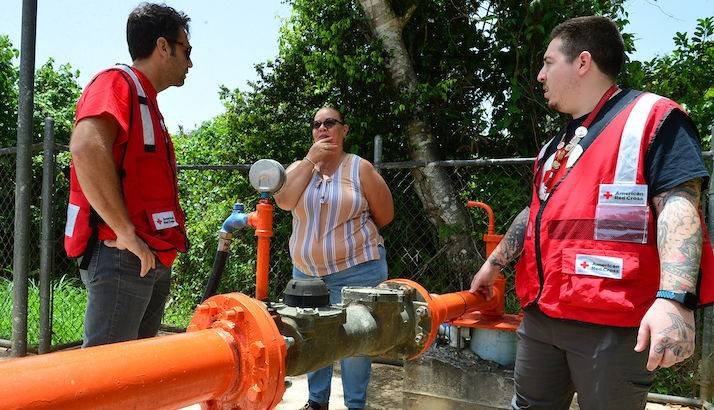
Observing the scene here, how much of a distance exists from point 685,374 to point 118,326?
12.9 ft

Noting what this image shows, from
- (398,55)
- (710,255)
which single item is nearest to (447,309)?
(710,255)

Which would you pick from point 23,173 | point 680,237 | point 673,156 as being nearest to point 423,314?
point 680,237

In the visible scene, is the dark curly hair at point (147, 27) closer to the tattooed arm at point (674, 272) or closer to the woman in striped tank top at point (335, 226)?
the woman in striped tank top at point (335, 226)

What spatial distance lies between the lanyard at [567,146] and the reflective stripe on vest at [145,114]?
1.57 m

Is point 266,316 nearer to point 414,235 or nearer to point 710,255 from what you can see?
point 710,255

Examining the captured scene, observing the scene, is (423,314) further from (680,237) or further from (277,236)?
(277,236)

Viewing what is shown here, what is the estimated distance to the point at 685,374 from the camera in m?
4.05

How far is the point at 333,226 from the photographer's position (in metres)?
3.23

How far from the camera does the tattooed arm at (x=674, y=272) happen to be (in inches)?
57.8

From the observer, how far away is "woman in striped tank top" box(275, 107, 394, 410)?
320 cm

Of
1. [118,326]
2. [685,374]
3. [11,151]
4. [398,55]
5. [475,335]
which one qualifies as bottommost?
[685,374]

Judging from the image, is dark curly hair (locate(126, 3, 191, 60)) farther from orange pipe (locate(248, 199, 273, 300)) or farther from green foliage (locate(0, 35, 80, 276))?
green foliage (locate(0, 35, 80, 276))

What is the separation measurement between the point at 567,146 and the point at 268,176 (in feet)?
3.62

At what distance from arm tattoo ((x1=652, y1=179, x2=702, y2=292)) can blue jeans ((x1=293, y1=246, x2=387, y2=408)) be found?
6.04 ft
